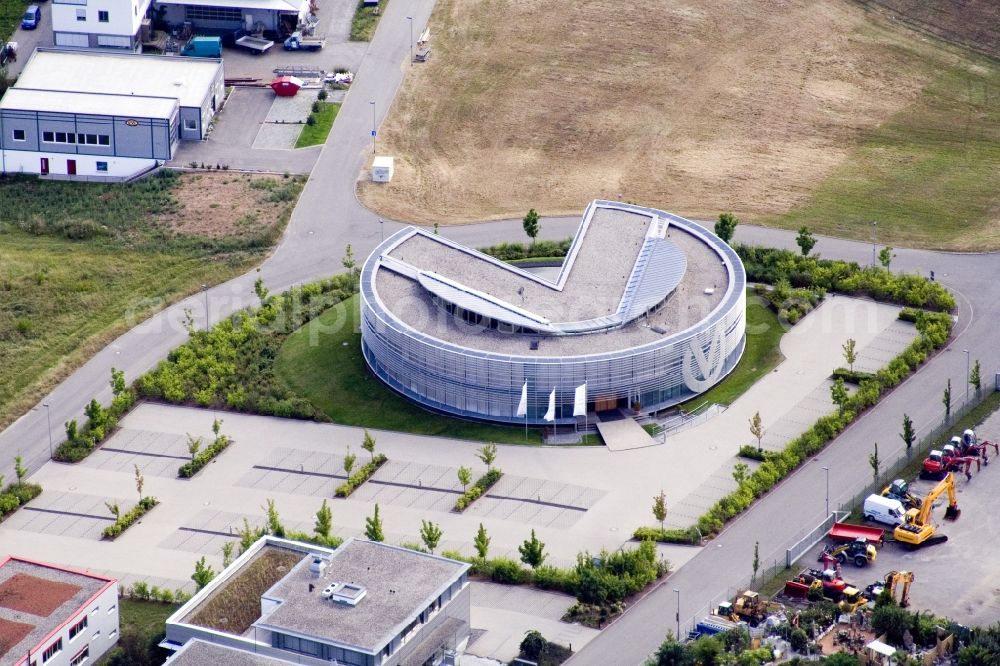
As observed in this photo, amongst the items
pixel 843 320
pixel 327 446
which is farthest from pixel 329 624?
pixel 843 320

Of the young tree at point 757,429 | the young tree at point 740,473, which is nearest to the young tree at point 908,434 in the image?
the young tree at point 757,429

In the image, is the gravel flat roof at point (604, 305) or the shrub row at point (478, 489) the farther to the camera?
the gravel flat roof at point (604, 305)

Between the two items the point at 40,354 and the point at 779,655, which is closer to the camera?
the point at 779,655

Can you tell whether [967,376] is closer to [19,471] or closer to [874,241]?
[874,241]

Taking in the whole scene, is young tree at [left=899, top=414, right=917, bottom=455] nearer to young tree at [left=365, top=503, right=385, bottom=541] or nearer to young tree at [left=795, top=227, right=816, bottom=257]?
young tree at [left=795, top=227, right=816, bottom=257]

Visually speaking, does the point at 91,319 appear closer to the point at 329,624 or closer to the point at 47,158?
the point at 47,158

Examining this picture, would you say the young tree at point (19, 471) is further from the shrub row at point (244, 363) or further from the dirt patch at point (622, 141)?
the dirt patch at point (622, 141)
